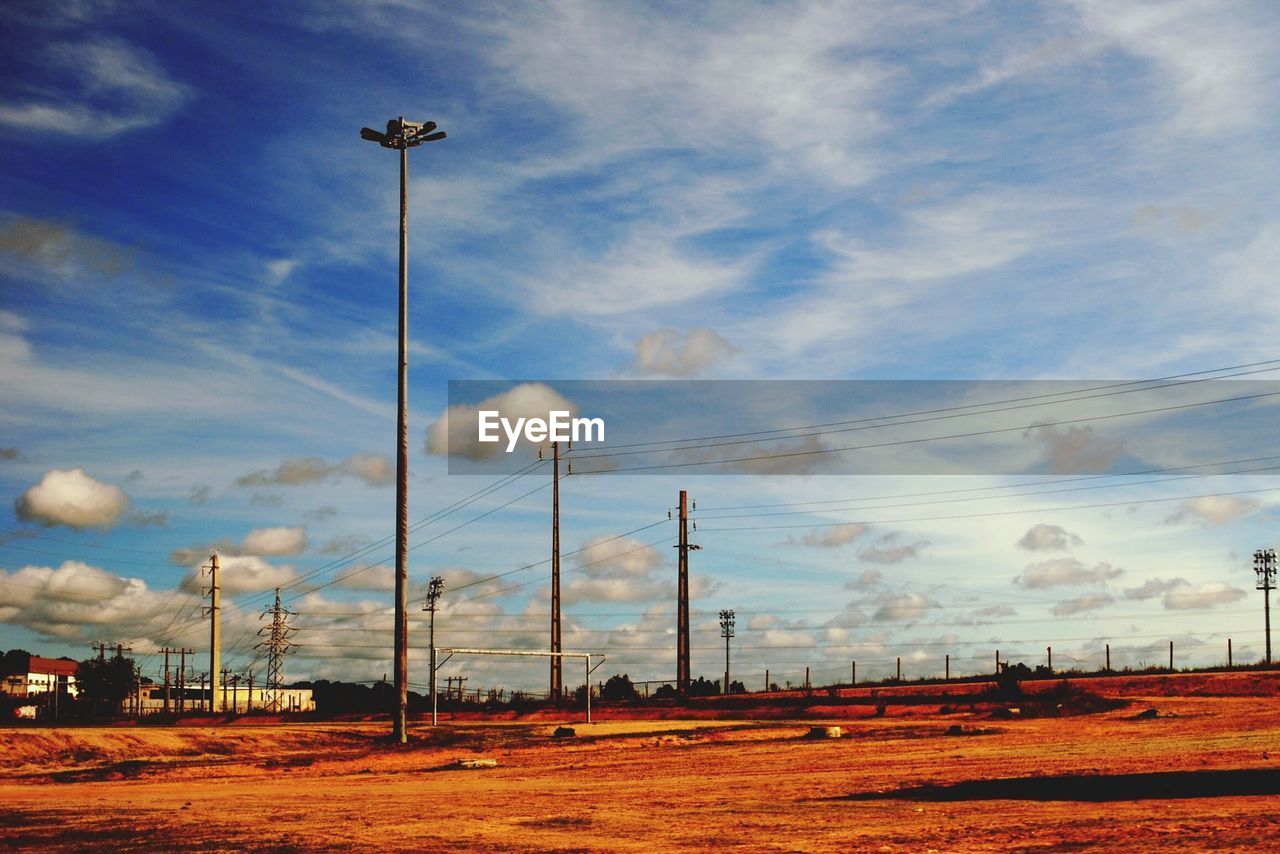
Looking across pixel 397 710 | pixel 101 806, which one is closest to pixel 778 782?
pixel 101 806

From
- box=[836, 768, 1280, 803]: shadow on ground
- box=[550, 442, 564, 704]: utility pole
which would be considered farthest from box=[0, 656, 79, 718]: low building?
box=[836, 768, 1280, 803]: shadow on ground

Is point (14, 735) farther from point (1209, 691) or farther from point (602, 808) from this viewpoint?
point (1209, 691)

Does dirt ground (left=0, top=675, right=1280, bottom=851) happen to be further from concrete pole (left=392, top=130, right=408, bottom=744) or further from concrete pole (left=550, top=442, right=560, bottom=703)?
concrete pole (left=550, top=442, right=560, bottom=703)

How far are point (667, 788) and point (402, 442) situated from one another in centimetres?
1539

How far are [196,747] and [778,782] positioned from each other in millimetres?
20730

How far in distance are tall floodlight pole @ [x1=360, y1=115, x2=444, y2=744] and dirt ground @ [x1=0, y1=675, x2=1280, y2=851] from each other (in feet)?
5.61

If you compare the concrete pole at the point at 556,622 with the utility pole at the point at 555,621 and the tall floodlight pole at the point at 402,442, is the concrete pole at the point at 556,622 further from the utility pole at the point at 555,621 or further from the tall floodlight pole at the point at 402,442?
the tall floodlight pole at the point at 402,442

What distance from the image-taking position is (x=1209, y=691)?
5444 cm

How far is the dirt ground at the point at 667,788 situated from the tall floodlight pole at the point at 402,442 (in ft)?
5.61

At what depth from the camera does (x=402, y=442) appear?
33344mm

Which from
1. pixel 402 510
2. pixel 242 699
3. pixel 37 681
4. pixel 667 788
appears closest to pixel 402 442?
pixel 402 510

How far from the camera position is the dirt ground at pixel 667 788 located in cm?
1366

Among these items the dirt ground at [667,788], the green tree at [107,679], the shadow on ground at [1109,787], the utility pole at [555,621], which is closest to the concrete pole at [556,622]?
the utility pole at [555,621]

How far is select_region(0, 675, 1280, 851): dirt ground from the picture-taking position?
1366cm
